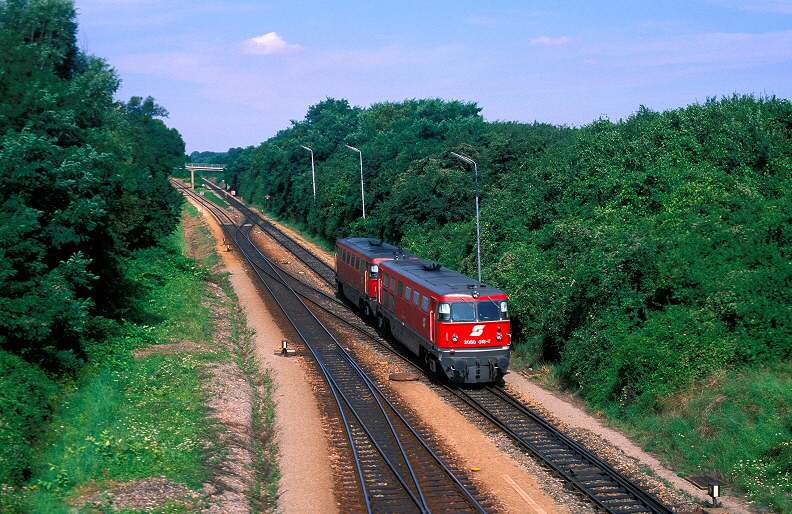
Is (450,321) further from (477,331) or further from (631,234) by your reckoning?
(631,234)

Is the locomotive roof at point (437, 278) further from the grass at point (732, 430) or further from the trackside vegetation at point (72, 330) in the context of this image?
the trackside vegetation at point (72, 330)

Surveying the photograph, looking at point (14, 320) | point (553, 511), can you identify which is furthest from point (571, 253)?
point (14, 320)

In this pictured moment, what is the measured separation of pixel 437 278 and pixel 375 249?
872 centimetres

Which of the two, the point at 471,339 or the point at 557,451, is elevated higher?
the point at 471,339

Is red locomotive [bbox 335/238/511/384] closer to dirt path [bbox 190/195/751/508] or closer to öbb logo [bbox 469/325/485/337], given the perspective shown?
öbb logo [bbox 469/325/485/337]

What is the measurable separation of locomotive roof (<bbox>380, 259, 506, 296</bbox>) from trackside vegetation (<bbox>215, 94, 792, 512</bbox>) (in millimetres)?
2739

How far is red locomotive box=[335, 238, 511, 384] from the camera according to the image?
67.0 feet

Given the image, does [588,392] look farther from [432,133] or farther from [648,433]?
[432,133]

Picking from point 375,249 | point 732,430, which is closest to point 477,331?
point 732,430

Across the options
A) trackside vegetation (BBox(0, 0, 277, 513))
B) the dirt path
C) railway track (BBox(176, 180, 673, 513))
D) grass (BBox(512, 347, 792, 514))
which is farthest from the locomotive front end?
trackside vegetation (BBox(0, 0, 277, 513))

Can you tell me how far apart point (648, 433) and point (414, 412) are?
6.16 m

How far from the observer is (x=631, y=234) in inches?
825

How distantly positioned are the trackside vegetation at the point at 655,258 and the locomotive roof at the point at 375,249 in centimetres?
340

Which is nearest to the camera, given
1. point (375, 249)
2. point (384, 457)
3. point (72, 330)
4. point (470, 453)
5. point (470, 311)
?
point (384, 457)
